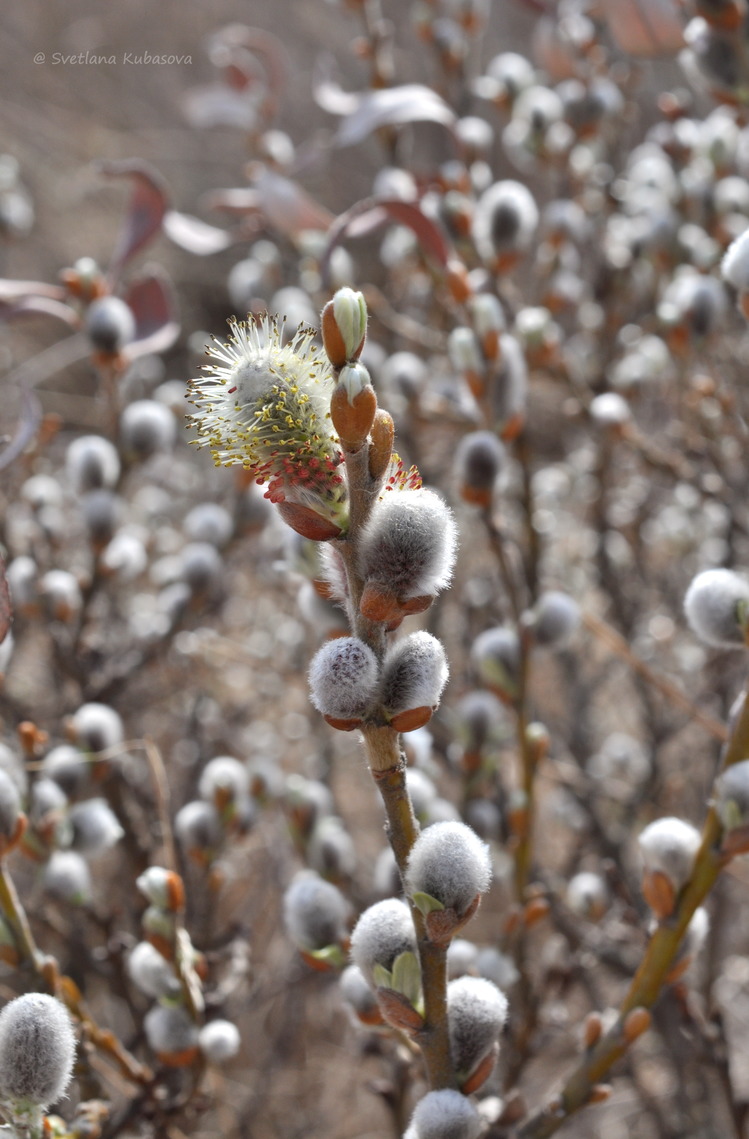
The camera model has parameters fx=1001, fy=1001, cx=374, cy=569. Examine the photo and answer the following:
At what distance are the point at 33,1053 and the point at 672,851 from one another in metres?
0.51

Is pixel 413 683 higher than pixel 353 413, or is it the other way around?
pixel 353 413

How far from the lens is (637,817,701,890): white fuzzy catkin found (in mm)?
834

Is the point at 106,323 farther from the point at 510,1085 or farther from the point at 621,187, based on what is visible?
the point at 621,187

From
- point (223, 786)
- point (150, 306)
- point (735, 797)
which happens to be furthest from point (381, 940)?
point (150, 306)

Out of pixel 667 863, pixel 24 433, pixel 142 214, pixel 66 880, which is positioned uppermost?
pixel 142 214

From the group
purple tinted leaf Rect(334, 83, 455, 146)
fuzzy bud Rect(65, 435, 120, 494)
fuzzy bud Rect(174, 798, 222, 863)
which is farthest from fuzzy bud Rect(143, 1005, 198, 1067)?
purple tinted leaf Rect(334, 83, 455, 146)

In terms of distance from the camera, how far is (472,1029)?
707 mm

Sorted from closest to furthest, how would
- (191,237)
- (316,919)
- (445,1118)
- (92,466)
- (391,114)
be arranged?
(445,1118), (316,919), (391,114), (92,466), (191,237)

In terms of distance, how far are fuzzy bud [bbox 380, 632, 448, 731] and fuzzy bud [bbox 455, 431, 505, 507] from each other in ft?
1.74

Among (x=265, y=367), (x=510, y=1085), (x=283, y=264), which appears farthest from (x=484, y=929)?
(x=265, y=367)

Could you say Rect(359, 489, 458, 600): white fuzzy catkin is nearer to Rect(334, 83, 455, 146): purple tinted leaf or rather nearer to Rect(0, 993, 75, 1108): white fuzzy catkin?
Rect(0, 993, 75, 1108): white fuzzy catkin

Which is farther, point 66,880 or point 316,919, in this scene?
point 66,880

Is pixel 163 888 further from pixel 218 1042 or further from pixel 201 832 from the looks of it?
pixel 201 832

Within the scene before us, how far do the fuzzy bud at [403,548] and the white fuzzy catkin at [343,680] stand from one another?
0.09ft
